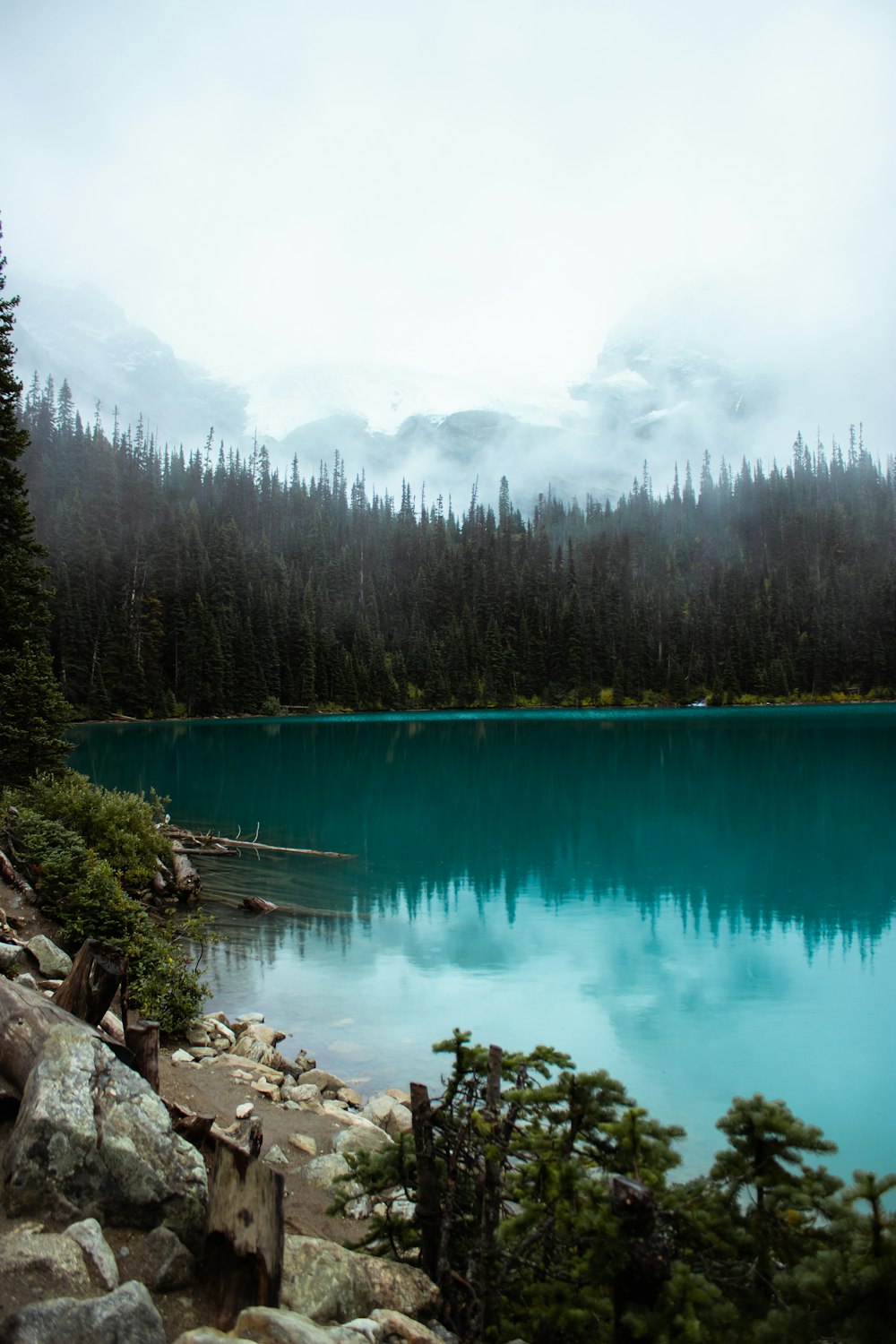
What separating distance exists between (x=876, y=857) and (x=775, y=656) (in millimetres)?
102586

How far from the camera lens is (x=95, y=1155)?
14.6 feet

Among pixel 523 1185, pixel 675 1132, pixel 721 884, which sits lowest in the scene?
pixel 721 884

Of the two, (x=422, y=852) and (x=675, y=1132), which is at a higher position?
(x=675, y=1132)

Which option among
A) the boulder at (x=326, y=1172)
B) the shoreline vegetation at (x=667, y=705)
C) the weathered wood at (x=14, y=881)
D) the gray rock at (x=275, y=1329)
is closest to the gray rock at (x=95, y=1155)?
the gray rock at (x=275, y=1329)

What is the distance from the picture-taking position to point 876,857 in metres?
22.3

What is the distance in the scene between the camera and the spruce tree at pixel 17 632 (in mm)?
18422

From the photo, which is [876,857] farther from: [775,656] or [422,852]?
[775,656]

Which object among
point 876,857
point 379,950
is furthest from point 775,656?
point 379,950

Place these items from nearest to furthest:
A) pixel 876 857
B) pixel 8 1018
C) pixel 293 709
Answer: pixel 8 1018, pixel 876 857, pixel 293 709

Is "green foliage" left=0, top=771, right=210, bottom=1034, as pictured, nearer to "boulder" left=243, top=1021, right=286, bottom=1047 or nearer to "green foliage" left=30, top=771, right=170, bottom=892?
"green foliage" left=30, top=771, right=170, bottom=892

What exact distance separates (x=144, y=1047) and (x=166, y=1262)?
7.05ft

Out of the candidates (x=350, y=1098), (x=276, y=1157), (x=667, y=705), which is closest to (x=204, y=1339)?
(x=276, y=1157)

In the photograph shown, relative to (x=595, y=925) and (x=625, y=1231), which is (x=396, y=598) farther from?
(x=625, y=1231)

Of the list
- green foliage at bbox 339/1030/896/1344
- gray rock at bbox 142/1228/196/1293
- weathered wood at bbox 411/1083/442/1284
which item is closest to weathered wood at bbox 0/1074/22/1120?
gray rock at bbox 142/1228/196/1293
